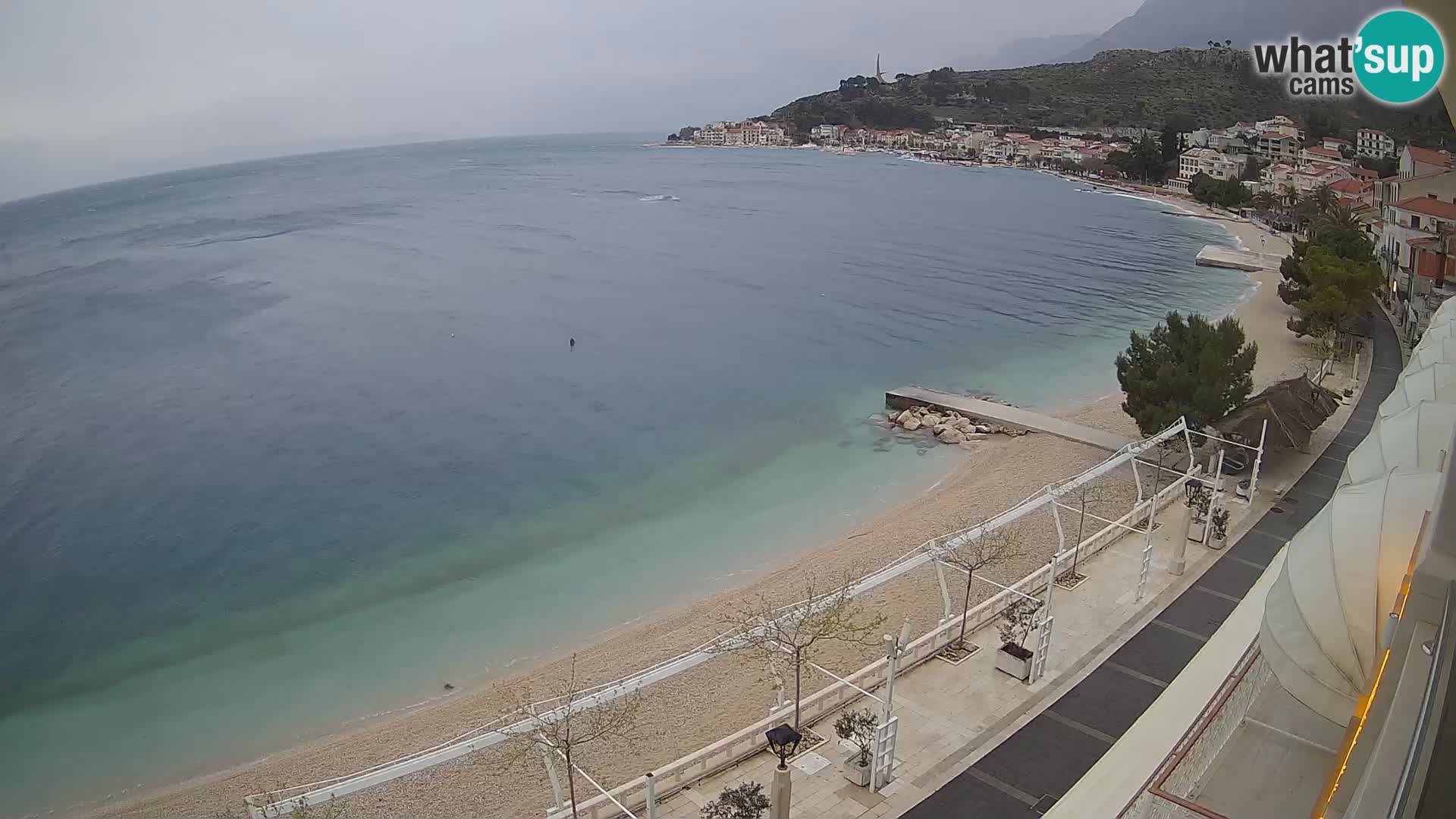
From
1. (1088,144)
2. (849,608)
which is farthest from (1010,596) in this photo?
(1088,144)

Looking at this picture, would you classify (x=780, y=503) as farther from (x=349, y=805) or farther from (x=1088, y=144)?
(x=1088, y=144)

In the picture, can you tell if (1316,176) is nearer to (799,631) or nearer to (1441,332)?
(1441,332)

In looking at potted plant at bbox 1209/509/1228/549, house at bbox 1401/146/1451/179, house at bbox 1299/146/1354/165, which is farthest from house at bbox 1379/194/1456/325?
house at bbox 1299/146/1354/165

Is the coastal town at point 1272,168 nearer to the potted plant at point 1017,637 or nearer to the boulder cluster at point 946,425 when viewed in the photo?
the boulder cluster at point 946,425

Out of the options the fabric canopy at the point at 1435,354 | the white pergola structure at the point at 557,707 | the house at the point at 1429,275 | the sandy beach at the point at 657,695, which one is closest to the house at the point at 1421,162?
the house at the point at 1429,275

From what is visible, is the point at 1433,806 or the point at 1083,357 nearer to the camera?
the point at 1433,806

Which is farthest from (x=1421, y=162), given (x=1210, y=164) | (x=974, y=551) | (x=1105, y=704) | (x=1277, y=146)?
(x=1277, y=146)
